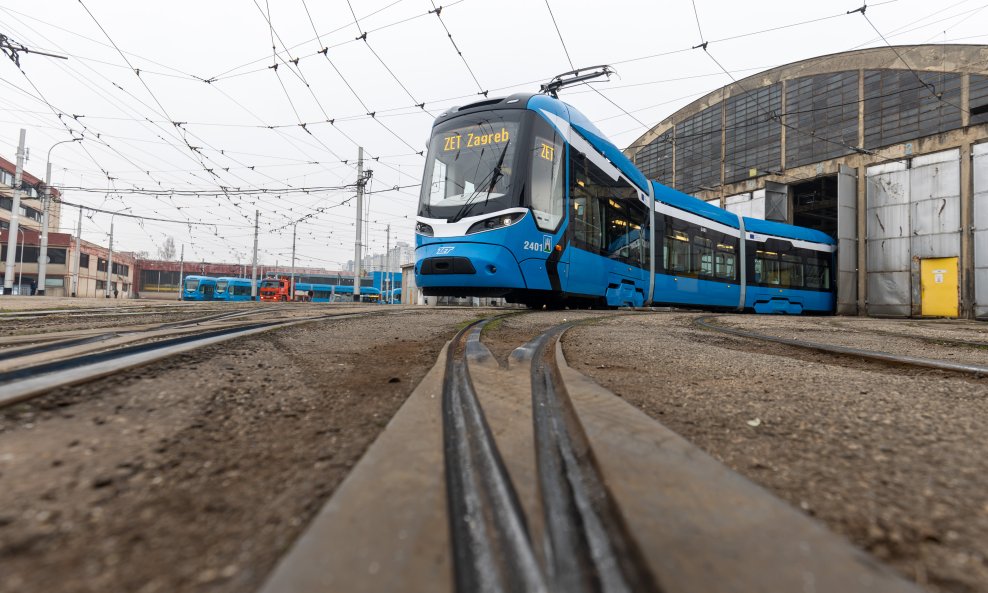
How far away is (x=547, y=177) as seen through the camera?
23.4 feet

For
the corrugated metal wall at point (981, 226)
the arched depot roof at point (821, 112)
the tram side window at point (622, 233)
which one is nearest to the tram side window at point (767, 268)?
the tram side window at point (622, 233)

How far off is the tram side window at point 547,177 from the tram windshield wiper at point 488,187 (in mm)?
500

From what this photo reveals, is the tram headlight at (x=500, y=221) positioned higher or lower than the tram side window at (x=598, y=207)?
lower

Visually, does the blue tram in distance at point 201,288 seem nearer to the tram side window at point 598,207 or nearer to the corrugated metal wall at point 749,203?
the tram side window at point 598,207

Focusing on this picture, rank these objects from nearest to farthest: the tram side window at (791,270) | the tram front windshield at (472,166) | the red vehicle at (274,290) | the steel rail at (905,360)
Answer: the steel rail at (905,360) < the tram front windshield at (472,166) < the tram side window at (791,270) < the red vehicle at (274,290)

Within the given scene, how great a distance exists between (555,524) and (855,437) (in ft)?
3.84

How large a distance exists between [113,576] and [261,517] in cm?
22

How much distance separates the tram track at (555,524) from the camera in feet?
2.09

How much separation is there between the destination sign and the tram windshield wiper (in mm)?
173

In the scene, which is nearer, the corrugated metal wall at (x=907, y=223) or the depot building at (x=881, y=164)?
the depot building at (x=881, y=164)

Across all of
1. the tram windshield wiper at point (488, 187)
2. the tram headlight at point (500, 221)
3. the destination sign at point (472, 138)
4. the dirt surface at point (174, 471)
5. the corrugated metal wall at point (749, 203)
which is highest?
the corrugated metal wall at point (749, 203)

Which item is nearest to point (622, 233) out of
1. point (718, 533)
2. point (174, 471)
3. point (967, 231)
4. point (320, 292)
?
point (718, 533)

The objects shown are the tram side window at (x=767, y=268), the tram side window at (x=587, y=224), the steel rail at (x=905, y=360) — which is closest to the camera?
the steel rail at (x=905, y=360)

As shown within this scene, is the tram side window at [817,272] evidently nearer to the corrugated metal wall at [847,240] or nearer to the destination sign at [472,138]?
the corrugated metal wall at [847,240]
